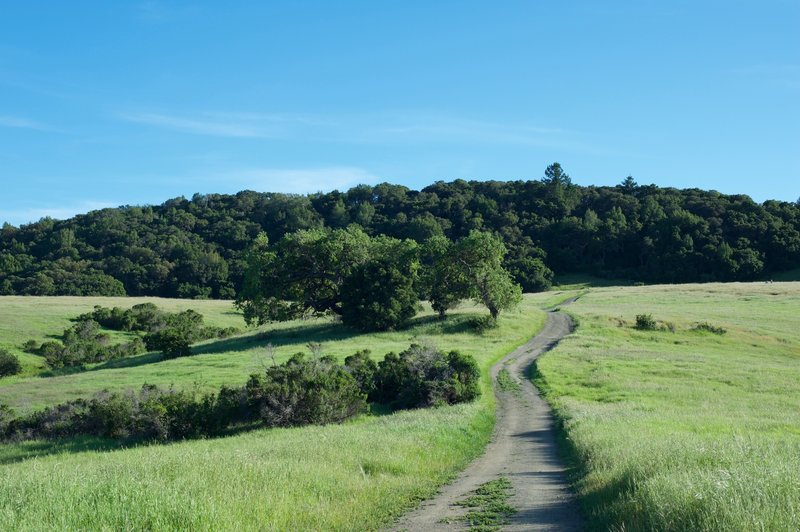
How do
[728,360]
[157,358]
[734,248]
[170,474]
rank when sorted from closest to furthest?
[170,474]
[728,360]
[157,358]
[734,248]

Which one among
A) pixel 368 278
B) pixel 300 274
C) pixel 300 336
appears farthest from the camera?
pixel 300 274

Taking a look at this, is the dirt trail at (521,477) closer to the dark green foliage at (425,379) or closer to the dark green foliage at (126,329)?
the dark green foliage at (425,379)

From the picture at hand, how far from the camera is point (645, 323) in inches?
2192

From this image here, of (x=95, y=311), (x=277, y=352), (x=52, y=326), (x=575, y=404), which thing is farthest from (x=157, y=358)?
(x=575, y=404)

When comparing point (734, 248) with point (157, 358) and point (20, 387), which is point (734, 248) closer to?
point (157, 358)

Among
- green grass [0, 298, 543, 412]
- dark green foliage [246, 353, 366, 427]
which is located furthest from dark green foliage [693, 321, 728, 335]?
dark green foliage [246, 353, 366, 427]

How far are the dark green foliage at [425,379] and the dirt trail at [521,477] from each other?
1.93 metres

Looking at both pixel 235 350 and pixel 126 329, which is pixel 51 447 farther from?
pixel 126 329

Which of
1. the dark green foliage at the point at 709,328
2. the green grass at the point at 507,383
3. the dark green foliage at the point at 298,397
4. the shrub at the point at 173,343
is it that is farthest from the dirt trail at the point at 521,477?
the dark green foliage at the point at 709,328

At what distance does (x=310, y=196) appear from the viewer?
165 metres

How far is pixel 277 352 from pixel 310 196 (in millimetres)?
122793

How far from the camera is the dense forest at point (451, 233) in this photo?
355 ft

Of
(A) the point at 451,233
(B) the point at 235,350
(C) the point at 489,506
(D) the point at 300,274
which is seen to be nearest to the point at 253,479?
(C) the point at 489,506

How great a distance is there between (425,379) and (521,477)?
15.5 metres
